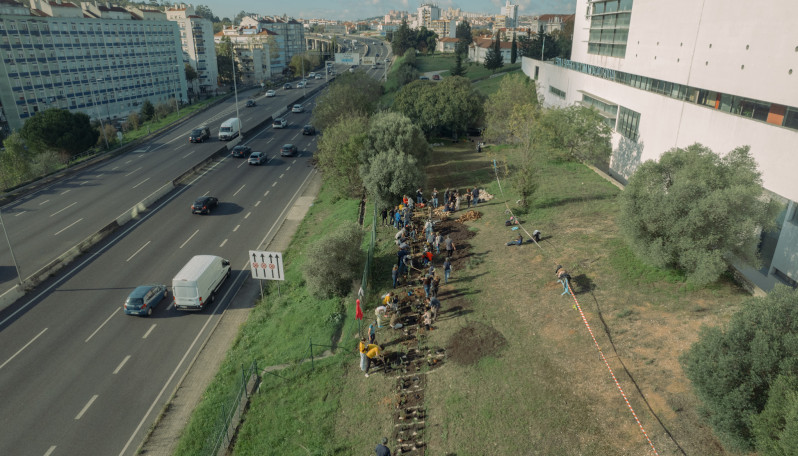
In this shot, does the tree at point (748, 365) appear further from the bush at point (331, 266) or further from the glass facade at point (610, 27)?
the glass facade at point (610, 27)

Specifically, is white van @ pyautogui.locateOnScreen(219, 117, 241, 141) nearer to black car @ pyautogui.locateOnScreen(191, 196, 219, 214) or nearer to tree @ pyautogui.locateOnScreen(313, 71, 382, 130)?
tree @ pyautogui.locateOnScreen(313, 71, 382, 130)

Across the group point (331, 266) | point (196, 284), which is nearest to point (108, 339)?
point (196, 284)

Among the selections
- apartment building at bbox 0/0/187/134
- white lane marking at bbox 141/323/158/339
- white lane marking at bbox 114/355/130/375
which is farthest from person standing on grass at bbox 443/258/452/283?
apartment building at bbox 0/0/187/134

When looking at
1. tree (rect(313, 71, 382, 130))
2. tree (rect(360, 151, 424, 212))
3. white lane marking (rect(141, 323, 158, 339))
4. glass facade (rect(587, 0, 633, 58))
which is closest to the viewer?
white lane marking (rect(141, 323, 158, 339))

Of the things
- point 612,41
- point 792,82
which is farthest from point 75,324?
point 612,41

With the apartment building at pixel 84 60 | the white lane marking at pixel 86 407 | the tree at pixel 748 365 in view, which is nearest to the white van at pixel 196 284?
the white lane marking at pixel 86 407

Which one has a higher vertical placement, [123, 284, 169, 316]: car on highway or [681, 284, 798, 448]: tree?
[681, 284, 798, 448]: tree

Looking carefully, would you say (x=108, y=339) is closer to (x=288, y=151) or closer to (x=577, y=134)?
(x=288, y=151)
